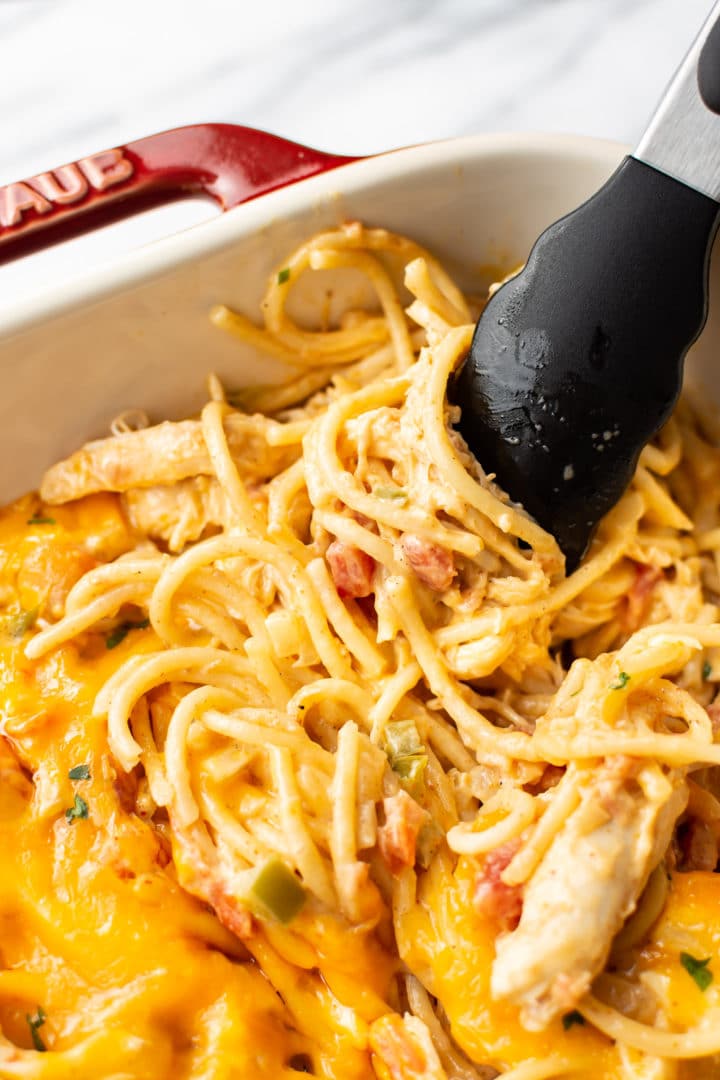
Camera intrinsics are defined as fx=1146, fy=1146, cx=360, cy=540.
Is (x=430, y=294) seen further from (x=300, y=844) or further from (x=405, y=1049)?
(x=405, y=1049)

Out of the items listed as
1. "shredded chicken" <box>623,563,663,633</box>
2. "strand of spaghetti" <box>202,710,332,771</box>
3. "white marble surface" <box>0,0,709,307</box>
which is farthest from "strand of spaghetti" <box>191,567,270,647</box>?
"white marble surface" <box>0,0,709,307</box>

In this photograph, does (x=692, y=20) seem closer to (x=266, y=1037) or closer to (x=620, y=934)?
(x=620, y=934)

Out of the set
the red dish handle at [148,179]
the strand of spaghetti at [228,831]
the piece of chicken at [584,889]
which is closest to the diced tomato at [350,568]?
the strand of spaghetti at [228,831]

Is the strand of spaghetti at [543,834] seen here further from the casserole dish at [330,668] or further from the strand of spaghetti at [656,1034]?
the strand of spaghetti at [656,1034]

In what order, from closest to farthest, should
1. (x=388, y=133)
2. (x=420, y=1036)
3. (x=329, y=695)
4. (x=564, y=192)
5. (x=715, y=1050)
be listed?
(x=715, y=1050), (x=420, y=1036), (x=329, y=695), (x=564, y=192), (x=388, y=133)

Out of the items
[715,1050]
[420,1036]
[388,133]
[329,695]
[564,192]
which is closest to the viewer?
[715,1050]

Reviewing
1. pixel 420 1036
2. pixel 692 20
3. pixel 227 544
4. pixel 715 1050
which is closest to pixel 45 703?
pixel 227 544

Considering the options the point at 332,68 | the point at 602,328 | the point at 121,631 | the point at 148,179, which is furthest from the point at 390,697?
the point at 332,68
